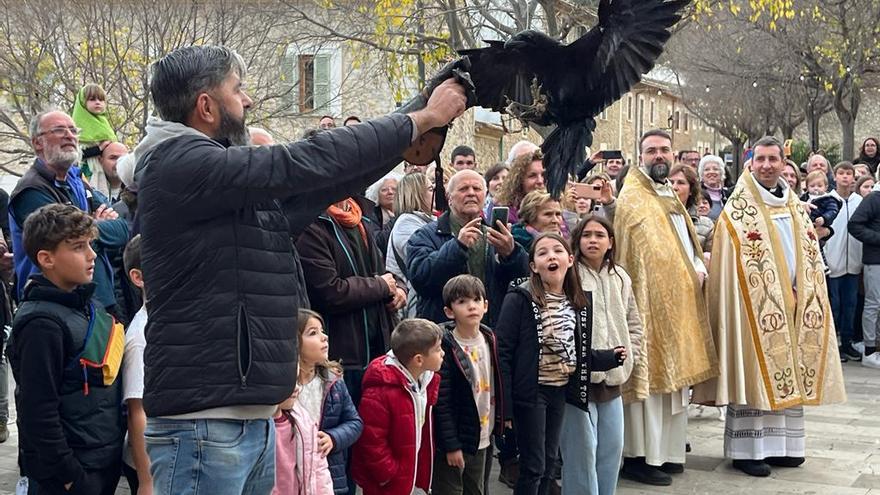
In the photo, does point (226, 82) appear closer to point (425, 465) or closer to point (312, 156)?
point (312, 156)

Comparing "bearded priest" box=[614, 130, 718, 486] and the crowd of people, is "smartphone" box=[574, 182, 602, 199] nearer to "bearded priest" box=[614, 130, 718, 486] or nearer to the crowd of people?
the crowd of people

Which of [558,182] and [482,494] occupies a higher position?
[558,182]

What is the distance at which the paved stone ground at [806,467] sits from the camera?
6.75 meters

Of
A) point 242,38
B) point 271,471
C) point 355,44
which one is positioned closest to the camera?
point 271,471

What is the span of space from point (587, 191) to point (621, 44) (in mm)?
3330

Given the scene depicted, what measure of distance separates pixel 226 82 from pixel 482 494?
3.22 meters

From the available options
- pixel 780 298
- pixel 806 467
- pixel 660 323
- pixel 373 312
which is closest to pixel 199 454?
pixel 373 312

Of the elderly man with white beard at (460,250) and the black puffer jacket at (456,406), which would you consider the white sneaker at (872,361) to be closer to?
the elderly man with white beard at (460,250)

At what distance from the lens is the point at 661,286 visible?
6969 mm

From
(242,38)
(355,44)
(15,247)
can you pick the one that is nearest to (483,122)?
(355,44)

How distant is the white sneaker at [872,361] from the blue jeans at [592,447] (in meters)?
6.71

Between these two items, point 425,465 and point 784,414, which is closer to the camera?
point 425,465

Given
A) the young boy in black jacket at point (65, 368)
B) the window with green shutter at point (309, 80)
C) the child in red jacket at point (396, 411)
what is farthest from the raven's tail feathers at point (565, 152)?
the window with green shutter at point (309, 80)

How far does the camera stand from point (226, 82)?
3082 millimetres
